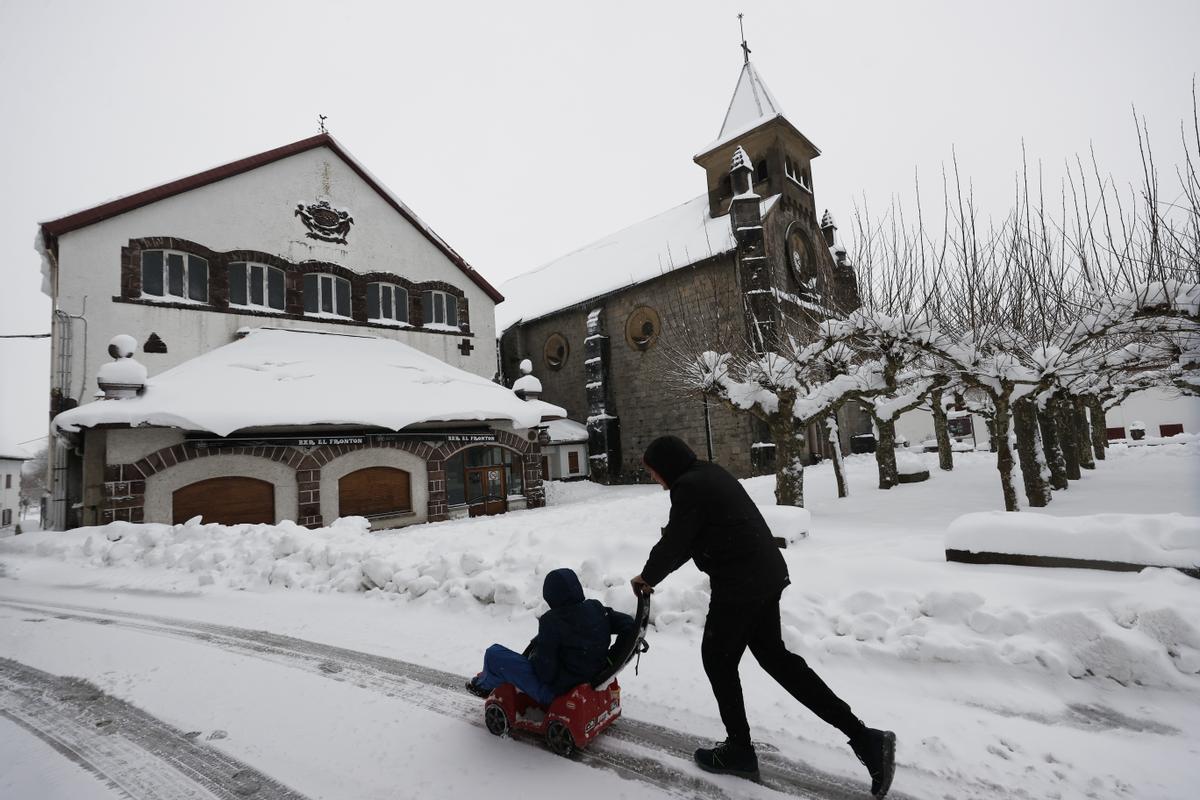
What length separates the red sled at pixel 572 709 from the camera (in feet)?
9.55

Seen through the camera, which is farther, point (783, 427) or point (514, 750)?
Answer: point (783, 427)

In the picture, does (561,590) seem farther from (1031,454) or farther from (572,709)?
(1031,454)

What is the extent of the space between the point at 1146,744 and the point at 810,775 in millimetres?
1885

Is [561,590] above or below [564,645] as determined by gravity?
above

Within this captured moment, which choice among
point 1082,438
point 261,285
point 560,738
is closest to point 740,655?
point 560,738

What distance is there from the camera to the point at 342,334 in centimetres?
1602

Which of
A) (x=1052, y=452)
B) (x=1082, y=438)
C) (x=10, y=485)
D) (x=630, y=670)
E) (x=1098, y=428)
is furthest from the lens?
(x=10, y=485)

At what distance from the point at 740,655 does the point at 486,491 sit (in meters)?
14.0

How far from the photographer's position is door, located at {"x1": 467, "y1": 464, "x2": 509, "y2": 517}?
15.8 meters

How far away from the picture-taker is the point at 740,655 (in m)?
2.71

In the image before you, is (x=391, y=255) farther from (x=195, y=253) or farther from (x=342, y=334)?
(x=195, y=253)

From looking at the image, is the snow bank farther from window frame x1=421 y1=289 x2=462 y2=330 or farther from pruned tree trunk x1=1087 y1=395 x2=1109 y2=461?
pruned tree trunk x1=1087 y1=395 x2=1109 y2=461

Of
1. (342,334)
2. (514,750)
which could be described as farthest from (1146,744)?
(342,334)

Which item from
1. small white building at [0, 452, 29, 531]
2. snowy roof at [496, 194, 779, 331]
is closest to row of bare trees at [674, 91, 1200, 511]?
snowy roof at [496, 194, 779, 331]
